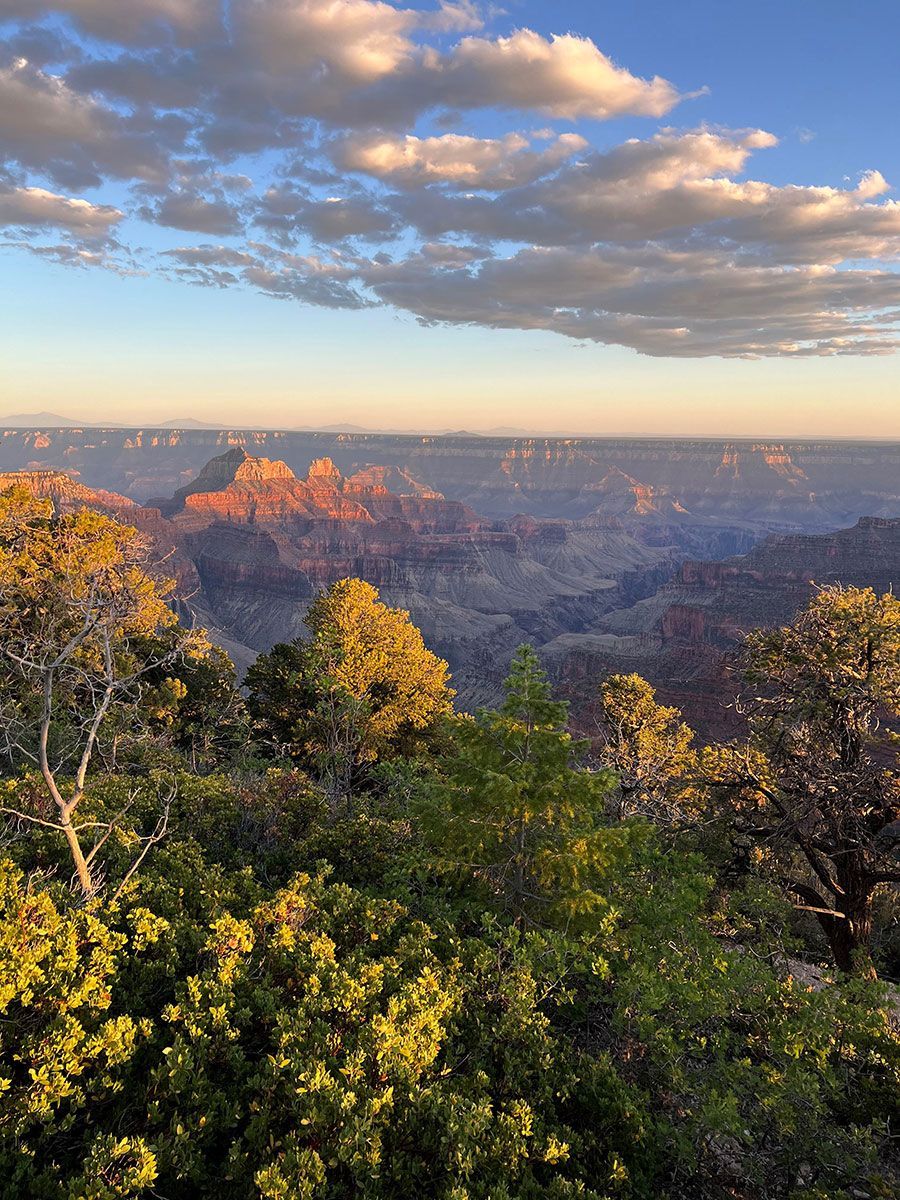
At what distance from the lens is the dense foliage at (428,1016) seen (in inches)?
223

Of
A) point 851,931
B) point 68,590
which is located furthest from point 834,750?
point 68,590

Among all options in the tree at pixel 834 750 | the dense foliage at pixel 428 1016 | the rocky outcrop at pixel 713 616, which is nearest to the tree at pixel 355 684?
the dense foliage at pixel 428 1016

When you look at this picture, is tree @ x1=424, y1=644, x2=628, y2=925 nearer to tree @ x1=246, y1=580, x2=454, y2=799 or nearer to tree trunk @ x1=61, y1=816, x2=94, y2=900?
tree trunk @ x1=61, y1=816, x2=94, y2=900

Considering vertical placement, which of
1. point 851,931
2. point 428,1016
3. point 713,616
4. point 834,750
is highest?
point 428,1016

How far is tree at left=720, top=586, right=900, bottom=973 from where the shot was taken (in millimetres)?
14148

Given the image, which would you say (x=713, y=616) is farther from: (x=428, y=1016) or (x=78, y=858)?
(x=78, y=858)

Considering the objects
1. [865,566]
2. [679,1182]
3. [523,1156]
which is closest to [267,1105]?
[523,1156]

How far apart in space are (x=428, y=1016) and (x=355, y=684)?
21.8m

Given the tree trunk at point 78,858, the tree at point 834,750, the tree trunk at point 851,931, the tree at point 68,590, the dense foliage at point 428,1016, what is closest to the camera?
the dense foliage at point 428,1016

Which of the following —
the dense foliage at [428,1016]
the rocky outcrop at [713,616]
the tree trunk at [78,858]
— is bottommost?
the rocky outcrop at [713,616]

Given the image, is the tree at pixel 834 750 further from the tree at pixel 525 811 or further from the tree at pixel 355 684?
the tree at pixel 355 684

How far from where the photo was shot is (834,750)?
16.0 metres

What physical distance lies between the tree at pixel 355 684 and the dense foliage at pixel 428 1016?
1388 centimetres

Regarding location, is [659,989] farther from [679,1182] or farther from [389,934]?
[389,934]
